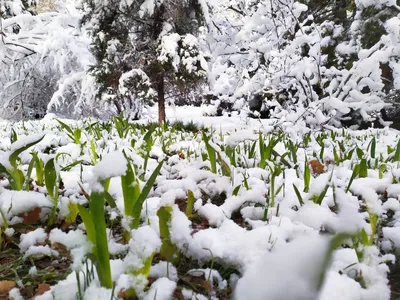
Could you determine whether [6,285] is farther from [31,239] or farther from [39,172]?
[39,172]

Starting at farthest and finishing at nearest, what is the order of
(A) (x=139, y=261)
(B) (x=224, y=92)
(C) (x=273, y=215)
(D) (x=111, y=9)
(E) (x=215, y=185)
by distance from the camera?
(B) (x=224, y=92) → (D) (x=111, y=9) → (E) (x=215, y=185) → (C) (x=273, y=215) → (A) (x=139, y=261)

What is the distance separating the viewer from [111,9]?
23.9 ft

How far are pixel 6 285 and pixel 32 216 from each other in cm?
37

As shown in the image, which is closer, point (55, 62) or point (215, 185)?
point (215, 185)

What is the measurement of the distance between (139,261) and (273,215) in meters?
0.47

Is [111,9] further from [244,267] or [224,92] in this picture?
[244,267]

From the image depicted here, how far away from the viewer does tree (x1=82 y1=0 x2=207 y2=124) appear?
23.5 feet

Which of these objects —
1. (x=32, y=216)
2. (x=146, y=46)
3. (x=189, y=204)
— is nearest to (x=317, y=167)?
(x=189, y=204)

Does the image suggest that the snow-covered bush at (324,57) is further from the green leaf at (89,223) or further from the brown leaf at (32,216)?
the green leaf at (89,223)

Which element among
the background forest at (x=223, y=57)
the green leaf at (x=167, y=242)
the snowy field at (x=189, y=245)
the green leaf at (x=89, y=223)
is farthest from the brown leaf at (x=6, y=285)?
the background forest at (x=223, y=57)

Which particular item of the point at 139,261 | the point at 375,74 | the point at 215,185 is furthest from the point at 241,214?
the point at 375,74

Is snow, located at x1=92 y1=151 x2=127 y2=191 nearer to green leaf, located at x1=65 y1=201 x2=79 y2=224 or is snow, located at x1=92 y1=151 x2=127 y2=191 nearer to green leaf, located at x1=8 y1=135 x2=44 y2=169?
green leaf, located at x1=65 y1=201 x2=79 y2=224

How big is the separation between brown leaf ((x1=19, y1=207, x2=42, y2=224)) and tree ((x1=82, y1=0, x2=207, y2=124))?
20.8ft

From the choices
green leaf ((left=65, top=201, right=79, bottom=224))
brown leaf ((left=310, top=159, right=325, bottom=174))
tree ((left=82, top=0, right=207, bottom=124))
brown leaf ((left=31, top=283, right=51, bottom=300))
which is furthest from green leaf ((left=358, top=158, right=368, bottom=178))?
tree ((left=82, top=0, right=207, bottom=124))
